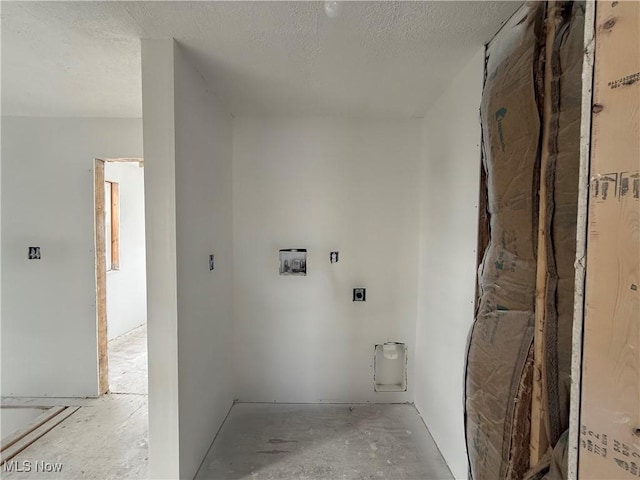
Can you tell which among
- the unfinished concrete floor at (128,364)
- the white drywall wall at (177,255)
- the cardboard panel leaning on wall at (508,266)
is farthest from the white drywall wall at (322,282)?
the cardboard panel leaning on wall at (508,266)

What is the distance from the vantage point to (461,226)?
1685 mm

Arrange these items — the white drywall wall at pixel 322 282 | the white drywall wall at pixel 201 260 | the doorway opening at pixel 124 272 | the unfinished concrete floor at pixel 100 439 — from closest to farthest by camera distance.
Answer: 1. the white drywall wall at pixel 201 260
2. the unfinished concrete floor at pixel 100 439
3. the white drywall wall at pixel 322 282
4. the doorway opening at pixel 124 272

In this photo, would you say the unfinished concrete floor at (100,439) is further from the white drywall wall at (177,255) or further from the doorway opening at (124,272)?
the white drywall wall at (177,255)

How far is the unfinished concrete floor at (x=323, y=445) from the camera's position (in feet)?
5.83

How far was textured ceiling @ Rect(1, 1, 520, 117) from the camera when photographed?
4.07ft

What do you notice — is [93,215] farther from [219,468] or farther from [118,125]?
[219,468]

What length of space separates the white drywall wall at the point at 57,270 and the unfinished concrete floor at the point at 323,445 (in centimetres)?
153

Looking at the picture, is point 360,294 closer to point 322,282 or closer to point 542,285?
point 322,282

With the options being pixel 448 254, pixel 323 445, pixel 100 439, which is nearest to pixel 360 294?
pixel 448 254

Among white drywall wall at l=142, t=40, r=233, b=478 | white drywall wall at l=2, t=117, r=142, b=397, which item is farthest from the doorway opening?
white drywall wall at l=142, t=40, r=233, b=478

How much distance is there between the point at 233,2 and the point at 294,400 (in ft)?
8.95

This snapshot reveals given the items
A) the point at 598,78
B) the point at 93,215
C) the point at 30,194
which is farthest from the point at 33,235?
the point at 598,78

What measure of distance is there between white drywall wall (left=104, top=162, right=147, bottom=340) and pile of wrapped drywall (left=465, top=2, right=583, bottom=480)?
4.28 m

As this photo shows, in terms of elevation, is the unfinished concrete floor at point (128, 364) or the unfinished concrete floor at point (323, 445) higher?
the unfinished concrete floor at point (323, 445)
